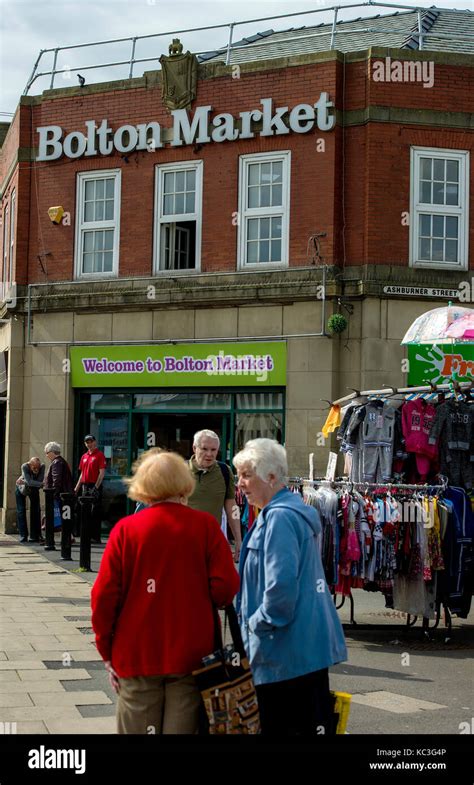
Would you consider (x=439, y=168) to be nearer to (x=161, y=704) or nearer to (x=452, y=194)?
(x=452, y=194)

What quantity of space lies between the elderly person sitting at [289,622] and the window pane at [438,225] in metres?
14.2

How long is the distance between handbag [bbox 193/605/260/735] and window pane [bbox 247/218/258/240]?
15.1 metres

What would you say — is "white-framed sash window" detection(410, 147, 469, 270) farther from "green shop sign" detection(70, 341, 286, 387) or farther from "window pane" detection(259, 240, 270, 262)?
"green shop sign" detection(70, 341, 286, 387)

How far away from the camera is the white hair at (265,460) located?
5168mm

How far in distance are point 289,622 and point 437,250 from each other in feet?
47.5

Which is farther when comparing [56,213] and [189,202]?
[56,213]

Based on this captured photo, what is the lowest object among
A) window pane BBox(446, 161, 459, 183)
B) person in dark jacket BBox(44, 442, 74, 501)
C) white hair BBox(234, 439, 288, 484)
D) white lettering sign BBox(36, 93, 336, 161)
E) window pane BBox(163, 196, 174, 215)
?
person in dark jacket BBox(44, 442, 74, 501)

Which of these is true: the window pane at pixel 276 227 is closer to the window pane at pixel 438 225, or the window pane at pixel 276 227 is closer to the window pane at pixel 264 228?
the window pane at pixel 264 228

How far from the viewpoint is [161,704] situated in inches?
180

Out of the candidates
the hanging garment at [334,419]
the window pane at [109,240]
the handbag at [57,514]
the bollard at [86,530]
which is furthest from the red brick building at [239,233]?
the hanging garment at [334,419]

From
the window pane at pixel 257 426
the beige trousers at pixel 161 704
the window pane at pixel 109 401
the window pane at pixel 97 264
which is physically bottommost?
the beige trousers at pixel 161 704

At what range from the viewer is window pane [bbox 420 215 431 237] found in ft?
60.4

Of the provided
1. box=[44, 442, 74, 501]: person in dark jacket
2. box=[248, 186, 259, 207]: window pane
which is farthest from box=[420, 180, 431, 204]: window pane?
box=[44, 442, 74, 501]: person in dark jacket

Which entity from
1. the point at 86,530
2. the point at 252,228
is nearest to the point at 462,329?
the point at 86,530
